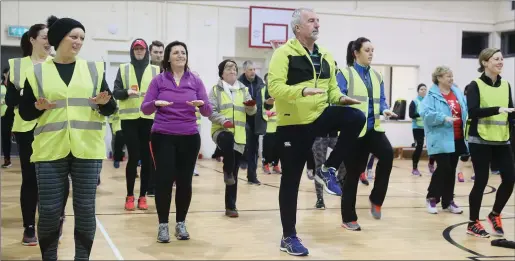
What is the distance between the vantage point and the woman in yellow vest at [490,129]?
15.7 feet

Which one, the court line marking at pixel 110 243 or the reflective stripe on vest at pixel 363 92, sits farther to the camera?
the reflective stripe on vest at pixel 363 92

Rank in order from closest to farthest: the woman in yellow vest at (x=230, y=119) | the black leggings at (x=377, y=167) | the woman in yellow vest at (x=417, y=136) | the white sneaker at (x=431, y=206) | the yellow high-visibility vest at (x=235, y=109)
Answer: the black leggings at (x=377, y=167) < the woman in yellow vest at (x=230, y=119) < the yellow high-visibility vest at (x=235, y=109) < the white sneaker at (x=431, y=206) < the woman in yellow vest at (x=417, y=136)

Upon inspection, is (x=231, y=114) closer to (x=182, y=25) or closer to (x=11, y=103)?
(x=11, y=103)

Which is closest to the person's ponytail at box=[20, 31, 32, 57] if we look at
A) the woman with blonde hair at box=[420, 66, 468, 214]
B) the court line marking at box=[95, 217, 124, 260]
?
the court line marking at box=[95, 217, 124, 260]

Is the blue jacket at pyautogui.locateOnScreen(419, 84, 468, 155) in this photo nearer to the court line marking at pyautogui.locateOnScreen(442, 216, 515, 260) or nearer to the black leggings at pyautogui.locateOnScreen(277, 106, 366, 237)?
the court line marking at pyautogui.locateOnScreen(442, 216, 515, 260)

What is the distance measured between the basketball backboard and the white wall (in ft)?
1.35

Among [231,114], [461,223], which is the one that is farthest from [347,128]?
[461,223]

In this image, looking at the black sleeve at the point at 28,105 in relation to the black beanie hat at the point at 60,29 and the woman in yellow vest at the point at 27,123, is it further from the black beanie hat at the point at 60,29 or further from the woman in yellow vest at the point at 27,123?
the woman in yellow vest at the point at 27,123

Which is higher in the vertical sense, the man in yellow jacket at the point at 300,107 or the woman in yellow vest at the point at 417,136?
the man in yellow jacket at the point at 300,107

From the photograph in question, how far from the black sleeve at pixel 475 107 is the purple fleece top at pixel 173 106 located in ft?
7.48

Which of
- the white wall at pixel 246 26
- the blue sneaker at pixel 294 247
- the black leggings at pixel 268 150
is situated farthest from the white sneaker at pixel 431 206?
the white wall at pixel 246 26

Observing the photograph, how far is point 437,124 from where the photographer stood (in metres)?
6.00

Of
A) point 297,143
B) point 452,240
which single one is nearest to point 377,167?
point 452,240

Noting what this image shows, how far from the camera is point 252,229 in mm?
5094
